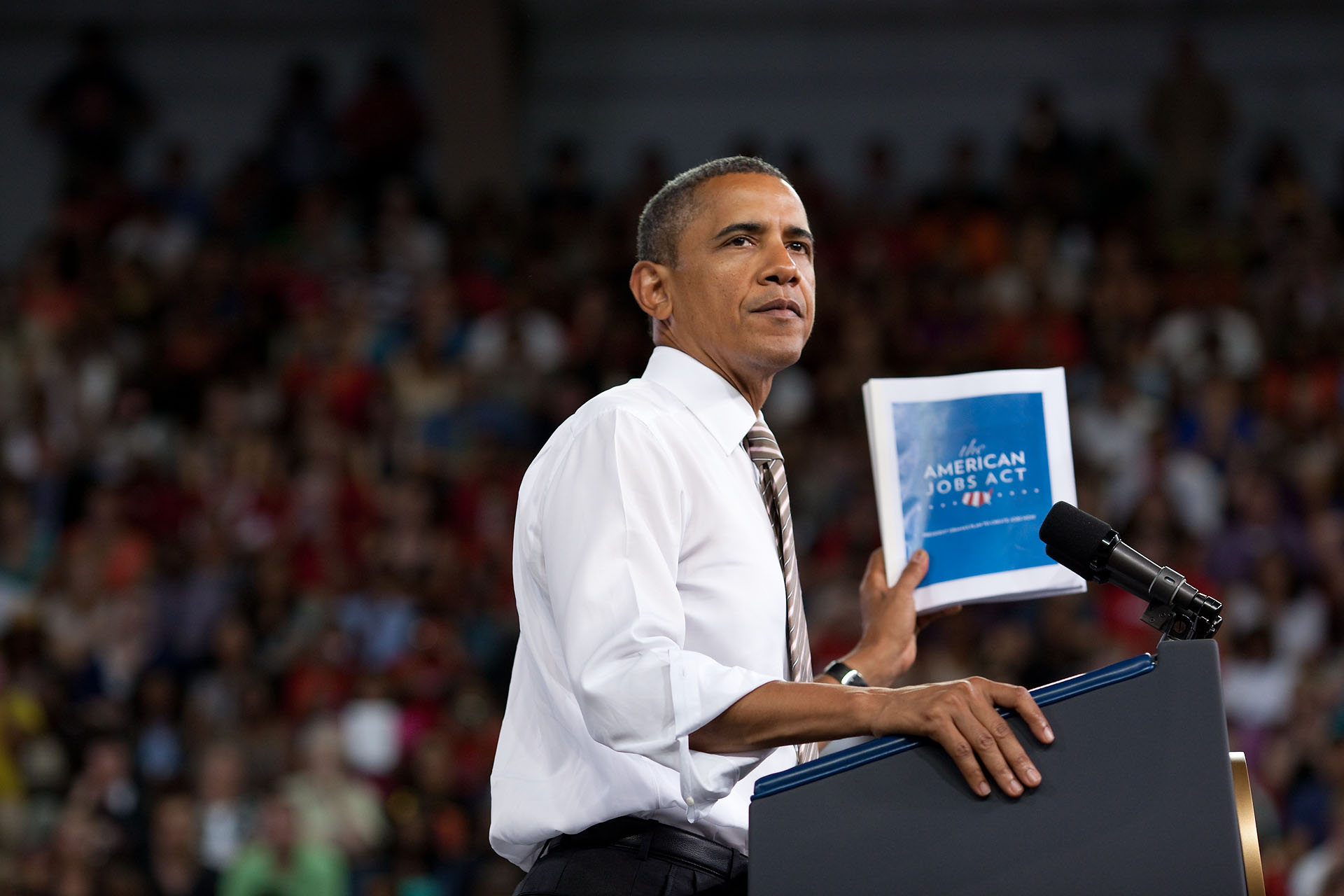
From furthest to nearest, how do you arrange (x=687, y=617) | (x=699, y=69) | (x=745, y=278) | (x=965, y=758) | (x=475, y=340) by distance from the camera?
(x=699, y=69) → (x=475, y=340) → (x=745, y=278) → (x=687, y=617) → (x=965, y=758)

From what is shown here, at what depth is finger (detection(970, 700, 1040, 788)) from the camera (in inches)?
57.4

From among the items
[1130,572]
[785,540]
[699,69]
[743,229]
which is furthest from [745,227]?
[699,69]

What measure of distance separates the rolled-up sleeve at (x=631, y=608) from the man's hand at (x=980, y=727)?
0.59 ft

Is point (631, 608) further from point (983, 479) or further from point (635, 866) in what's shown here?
point (983, 479)

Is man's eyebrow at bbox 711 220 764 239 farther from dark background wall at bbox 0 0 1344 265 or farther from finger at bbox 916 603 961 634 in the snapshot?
dark background wall at bbox 0 0 1344 265

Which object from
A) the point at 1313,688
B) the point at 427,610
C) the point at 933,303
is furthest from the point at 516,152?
the point at 1313,688

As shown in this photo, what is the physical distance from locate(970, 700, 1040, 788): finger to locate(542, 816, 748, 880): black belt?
17.6 inches

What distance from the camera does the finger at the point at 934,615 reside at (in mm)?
2201

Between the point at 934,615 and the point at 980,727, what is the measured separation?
78 centimetres

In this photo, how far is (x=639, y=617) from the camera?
1.60 m

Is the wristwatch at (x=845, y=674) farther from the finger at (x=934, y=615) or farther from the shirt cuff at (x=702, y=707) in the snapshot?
the shirt cuff at (x=702, y=707)

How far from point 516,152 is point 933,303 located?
11.5 ft

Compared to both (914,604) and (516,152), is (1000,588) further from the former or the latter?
(516,152)

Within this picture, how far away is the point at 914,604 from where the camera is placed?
219cm
